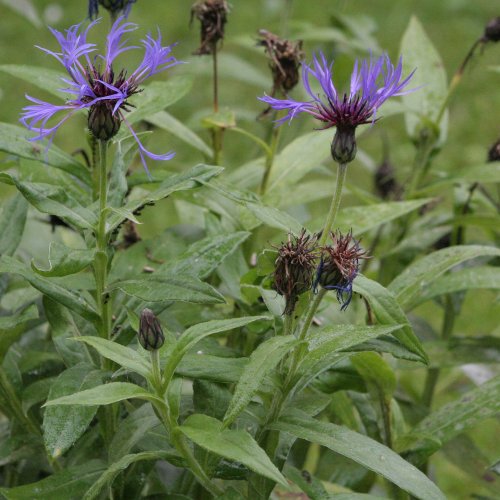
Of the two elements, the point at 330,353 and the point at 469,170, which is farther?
the point at 469,170

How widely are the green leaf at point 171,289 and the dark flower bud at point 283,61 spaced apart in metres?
0.47

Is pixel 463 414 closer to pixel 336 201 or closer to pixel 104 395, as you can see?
pixel 336 201

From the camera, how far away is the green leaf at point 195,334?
1.12 meters

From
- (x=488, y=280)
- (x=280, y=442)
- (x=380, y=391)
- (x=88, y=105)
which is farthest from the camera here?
(x=488, y=280)

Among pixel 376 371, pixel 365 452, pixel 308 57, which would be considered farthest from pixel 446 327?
pixel 308 57

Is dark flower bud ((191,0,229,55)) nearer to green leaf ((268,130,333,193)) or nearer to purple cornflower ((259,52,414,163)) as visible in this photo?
green leaf ((268,130,333,193))

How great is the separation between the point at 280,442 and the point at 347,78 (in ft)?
4.45

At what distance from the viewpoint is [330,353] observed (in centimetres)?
119

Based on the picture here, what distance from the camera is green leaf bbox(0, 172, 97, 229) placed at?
1.25m

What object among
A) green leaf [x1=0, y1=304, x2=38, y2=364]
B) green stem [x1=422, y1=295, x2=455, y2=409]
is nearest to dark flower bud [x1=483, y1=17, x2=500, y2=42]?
green stem [x1=422, y1=295, x2=455, y2=409]

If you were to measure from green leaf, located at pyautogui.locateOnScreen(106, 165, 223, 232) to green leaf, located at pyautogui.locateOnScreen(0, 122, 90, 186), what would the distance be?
0.75 feet

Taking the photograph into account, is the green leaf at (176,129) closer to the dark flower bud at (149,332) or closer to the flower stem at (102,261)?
the flower stem at (102,261)

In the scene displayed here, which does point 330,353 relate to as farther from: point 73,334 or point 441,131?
point 441,131

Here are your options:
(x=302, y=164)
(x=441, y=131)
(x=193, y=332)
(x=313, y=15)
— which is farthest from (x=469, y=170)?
(x=313, y=15)
